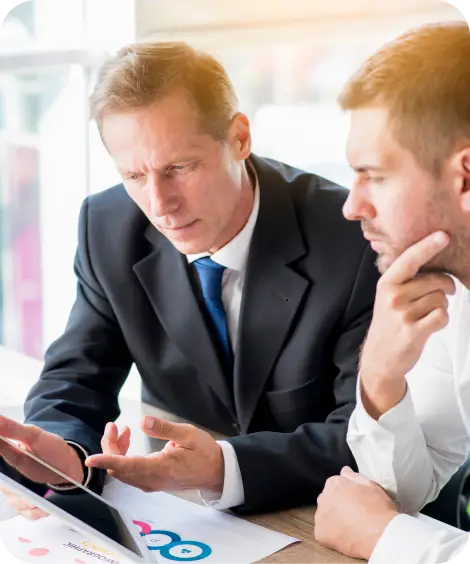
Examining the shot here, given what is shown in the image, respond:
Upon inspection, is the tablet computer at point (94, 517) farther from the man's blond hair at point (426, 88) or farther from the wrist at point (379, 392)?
the man's blond hair at point (426, 88)

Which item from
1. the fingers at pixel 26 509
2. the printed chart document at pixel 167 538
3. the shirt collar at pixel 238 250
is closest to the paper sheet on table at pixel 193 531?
the printed chart document at pixel 167 538

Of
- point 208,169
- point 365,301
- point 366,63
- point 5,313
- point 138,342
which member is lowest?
point 5,313

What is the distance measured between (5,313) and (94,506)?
2710mm

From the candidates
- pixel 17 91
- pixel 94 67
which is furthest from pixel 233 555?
pixel 17 91

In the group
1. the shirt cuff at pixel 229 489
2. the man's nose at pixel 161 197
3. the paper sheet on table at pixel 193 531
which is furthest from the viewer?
the man's nose at pixel 161 197

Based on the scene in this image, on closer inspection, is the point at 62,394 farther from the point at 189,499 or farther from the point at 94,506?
the point at 94,506

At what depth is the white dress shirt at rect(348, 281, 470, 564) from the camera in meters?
1.26

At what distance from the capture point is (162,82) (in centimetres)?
139

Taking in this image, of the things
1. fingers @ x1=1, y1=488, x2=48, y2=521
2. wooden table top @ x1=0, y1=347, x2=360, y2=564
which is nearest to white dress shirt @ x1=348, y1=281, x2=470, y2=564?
wooden table top @ x1=0, y1=347, x2=360, y2=564

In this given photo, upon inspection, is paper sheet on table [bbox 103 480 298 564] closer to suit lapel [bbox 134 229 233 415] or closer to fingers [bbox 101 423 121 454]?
fingers [bbox 101 423 121 454]

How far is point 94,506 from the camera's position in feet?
3.74

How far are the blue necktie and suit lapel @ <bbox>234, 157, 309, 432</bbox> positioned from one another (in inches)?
2.0

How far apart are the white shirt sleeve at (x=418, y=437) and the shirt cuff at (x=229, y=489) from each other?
0.53ft

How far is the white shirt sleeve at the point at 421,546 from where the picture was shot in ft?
3.55
